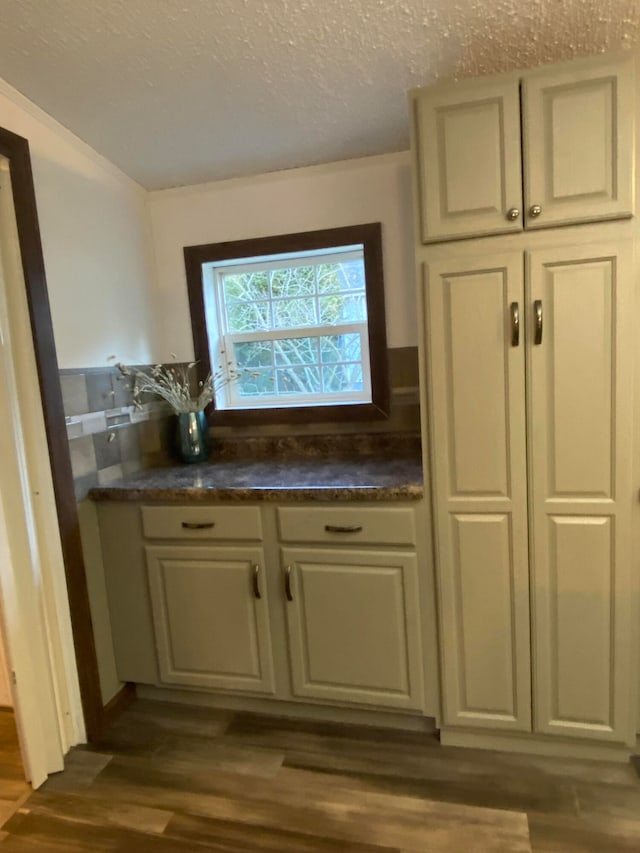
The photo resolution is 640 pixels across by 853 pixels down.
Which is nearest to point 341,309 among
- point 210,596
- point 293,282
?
point 293,282

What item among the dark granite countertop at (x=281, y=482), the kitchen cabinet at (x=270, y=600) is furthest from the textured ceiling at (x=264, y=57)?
the kitchen cabinet at (x=270, y=600)

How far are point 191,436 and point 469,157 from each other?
1601 mm

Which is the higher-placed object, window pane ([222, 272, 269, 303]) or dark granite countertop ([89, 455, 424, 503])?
window pane ([222, 272, 269, 303])

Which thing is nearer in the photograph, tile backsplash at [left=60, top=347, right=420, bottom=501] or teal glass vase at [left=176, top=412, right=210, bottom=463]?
tile backsplash at [left=60, top=347, right=420, bottom=501]

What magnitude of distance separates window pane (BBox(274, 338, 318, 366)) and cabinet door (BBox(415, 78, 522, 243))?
3.37 feet

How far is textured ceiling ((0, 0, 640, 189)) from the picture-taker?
62.7 inches

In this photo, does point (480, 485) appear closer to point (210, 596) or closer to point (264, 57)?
point (210, 596)

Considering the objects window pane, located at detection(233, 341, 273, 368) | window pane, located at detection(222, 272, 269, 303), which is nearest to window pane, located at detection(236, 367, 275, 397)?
window pane, located at detection(233, 341, 273, 368)

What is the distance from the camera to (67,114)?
2.04 metres

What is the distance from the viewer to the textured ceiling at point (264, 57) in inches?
62.7

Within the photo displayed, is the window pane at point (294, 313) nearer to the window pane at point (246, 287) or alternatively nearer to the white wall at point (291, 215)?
the window pane at point (246, 287)

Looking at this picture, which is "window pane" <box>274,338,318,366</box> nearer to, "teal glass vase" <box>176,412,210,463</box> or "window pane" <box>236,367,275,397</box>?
"window pane" <box>236,367,275,397</box>

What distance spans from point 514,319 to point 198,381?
1.58 metres

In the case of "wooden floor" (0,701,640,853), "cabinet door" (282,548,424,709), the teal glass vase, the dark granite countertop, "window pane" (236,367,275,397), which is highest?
"window pane" (236,367,275,397)
